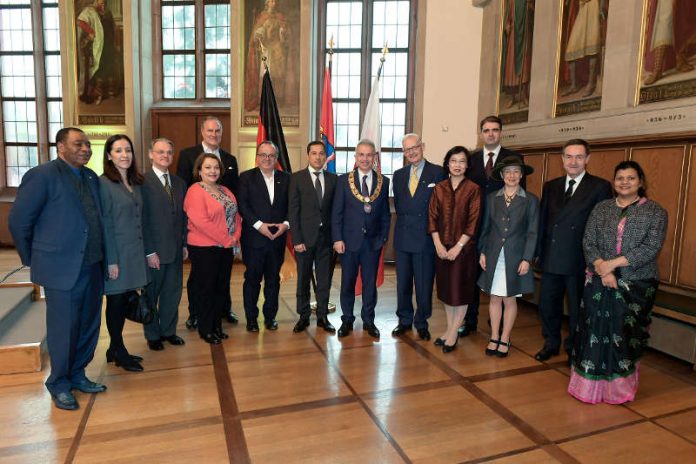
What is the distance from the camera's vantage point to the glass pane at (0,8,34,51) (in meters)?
8.89

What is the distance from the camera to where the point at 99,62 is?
8000 millimetres

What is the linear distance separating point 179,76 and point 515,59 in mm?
6135

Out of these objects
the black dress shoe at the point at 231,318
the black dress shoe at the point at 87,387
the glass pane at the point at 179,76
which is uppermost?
the glass pane at the point at 179,76

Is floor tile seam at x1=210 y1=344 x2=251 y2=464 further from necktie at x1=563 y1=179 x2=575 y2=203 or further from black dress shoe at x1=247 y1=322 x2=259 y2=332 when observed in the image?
necktie at x1=563 y1=179 x2=575 y2=203

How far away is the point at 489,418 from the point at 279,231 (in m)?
2.11

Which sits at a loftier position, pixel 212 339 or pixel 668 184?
pixel 668 184

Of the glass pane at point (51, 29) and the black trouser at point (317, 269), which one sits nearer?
the black trouser at point (317, 269)

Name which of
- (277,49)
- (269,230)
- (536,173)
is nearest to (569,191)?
(536,173)

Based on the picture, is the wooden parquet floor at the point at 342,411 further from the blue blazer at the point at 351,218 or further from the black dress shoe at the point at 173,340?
the blue blazer at the point at 351,218

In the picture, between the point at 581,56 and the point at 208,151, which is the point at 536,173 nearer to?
the point at 581,56

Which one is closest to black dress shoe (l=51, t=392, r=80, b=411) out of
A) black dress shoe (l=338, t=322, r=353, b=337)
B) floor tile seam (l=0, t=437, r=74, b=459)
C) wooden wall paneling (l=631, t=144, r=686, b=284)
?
floor tile seam (l=0, t=437, r=74, b=459)

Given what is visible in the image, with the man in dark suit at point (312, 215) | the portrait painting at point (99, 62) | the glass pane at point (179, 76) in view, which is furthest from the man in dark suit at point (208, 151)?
the glass pane at point (179, 76)

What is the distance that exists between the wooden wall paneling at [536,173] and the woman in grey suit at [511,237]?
5.92ft

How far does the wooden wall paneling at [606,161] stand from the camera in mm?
4086
